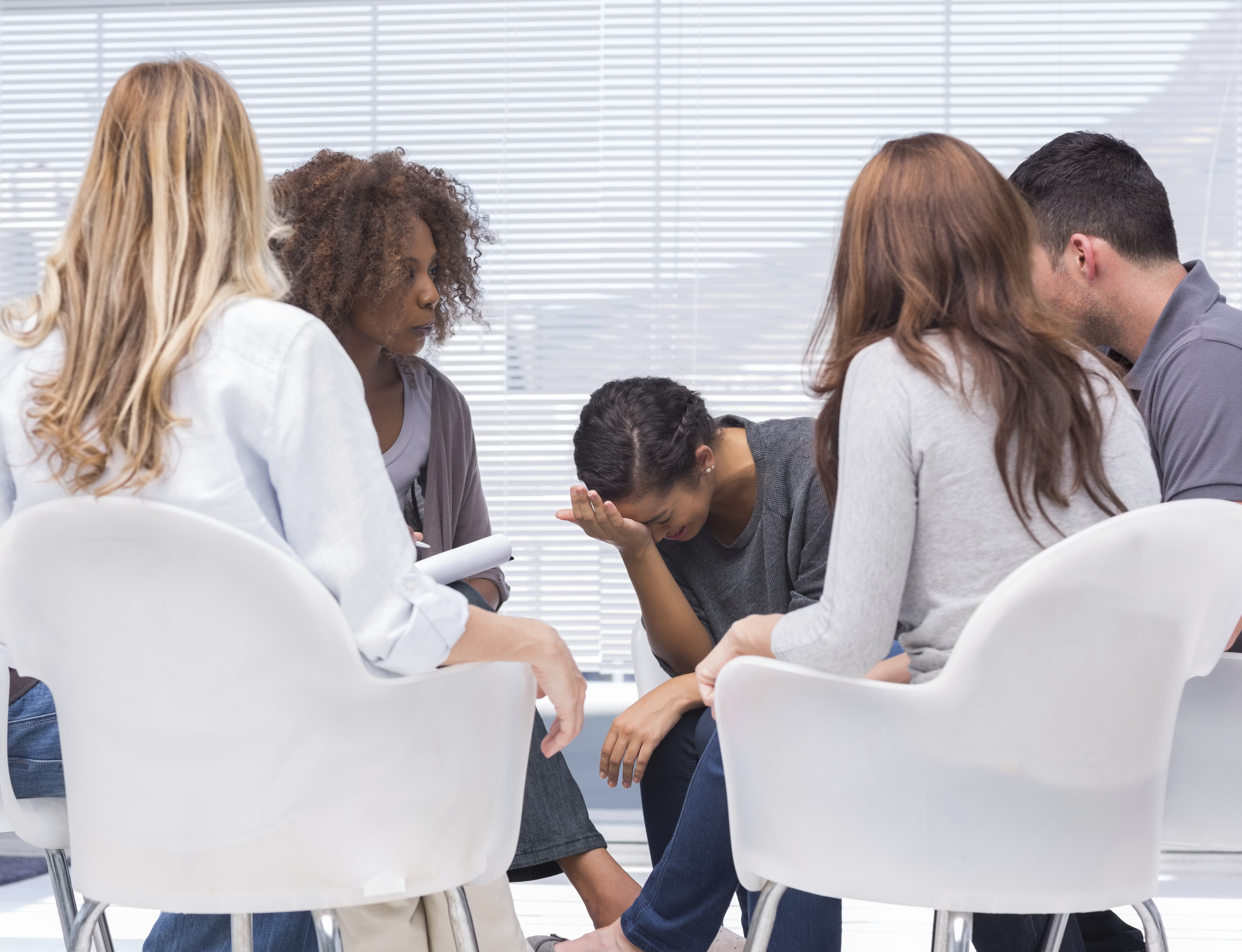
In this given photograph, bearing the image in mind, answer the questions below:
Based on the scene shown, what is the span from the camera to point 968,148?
1151 millimetres

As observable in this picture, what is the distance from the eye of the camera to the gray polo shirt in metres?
1.44

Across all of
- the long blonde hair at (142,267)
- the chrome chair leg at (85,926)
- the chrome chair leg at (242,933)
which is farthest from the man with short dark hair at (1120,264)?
the chrome chair leg at (85,926)

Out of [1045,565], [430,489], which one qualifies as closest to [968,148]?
[1045,565]

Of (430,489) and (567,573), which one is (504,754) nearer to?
→ (430,489)

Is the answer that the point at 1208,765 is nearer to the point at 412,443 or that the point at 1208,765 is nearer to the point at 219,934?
the point at 219,934

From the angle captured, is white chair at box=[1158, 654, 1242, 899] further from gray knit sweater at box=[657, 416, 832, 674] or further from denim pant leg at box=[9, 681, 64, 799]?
denim pant leg at box=[9, 681, 64, 799]

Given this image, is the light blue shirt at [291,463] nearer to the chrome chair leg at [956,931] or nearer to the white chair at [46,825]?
the white chair at [46,825]

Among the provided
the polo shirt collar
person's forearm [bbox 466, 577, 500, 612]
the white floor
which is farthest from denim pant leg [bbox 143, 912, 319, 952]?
the polo shirt collar

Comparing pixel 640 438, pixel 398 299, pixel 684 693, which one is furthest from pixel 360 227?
pixel 684 693

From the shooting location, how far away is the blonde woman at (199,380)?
3.18ft

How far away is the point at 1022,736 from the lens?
3.13ft

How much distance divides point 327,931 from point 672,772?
0.85 m

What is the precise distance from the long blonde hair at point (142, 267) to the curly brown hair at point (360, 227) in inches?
31.8

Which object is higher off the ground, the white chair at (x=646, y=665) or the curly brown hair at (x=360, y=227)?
the curly brown hair at (x=360, y=227)
